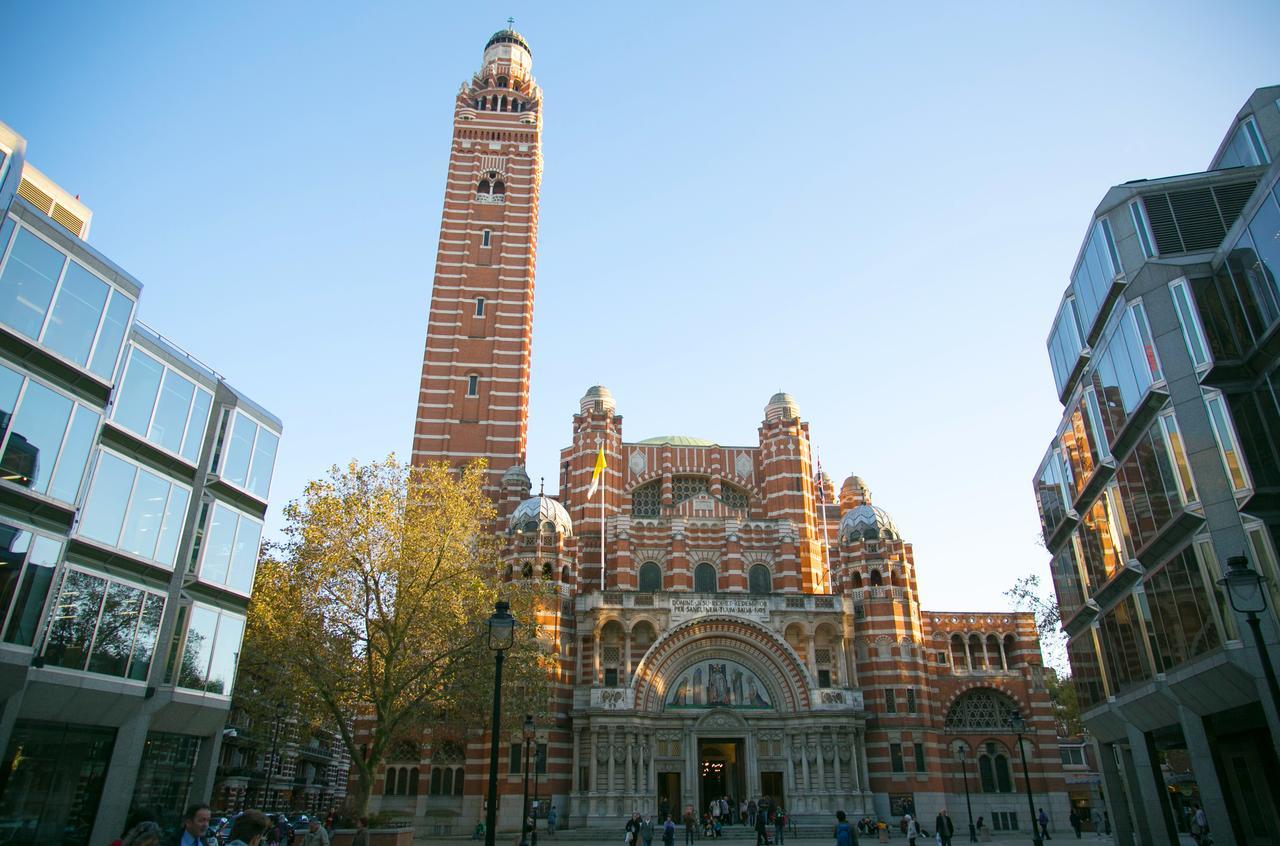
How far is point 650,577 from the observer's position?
48.5 meters

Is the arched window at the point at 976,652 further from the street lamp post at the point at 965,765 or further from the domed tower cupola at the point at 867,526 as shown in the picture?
the domed tower cupola at the point at 867,526

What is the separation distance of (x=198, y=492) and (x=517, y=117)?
4845 cm

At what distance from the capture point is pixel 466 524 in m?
31.0

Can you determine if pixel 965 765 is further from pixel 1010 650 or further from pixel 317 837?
pixel 317 837

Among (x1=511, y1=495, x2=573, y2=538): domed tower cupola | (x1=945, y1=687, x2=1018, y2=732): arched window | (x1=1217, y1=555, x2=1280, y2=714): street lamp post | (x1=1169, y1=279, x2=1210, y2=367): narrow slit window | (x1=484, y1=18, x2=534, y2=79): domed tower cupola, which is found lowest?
(x1=1217, y1=555, x2=1280, y2=714): street lamp post

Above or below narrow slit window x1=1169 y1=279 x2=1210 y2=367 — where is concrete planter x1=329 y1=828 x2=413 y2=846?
below

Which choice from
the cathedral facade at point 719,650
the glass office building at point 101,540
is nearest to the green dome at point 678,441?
the cathedral facade at point 719,650

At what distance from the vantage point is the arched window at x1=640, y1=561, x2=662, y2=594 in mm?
48281

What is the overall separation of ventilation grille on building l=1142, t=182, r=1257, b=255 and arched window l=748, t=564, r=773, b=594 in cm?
2993

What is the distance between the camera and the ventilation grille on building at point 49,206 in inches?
950

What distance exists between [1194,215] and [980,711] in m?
32.4

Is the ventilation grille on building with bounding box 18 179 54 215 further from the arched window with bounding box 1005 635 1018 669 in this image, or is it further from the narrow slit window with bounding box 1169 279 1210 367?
the arched window with bounding box 1005 635 1018 669

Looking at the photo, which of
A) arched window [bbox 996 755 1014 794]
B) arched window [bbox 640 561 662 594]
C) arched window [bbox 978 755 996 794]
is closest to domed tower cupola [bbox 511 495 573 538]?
arched window [bbox 640 561 662 594]

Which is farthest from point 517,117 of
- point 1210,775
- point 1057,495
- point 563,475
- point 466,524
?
point 1210,775
